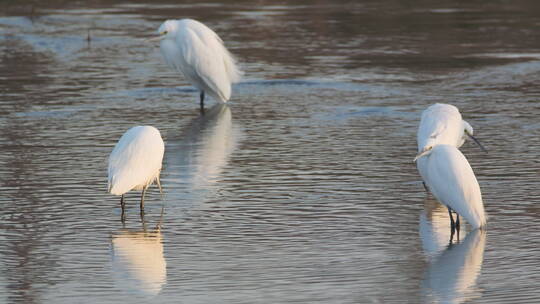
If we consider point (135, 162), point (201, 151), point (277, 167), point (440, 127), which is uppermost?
point (440, 127)

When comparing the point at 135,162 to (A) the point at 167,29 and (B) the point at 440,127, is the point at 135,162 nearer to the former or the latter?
(B) the point at 440,127

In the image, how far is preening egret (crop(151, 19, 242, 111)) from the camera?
602 inches

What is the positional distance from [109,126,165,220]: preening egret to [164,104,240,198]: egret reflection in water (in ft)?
1.94

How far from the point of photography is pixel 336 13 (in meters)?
22.8

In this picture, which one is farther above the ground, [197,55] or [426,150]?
[426,150]

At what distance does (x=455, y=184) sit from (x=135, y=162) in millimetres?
2409

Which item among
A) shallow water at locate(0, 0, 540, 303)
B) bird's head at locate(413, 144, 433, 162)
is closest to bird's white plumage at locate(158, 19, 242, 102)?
shallow water at locate(0, 0, 540, 303)

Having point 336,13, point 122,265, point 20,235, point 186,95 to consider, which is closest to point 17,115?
point 186,95

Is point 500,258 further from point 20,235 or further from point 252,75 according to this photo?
point 252,75

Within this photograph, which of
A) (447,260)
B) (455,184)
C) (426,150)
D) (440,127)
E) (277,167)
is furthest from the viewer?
(277,167)

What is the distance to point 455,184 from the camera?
8.65 meters

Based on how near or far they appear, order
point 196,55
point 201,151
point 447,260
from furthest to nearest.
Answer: point 196,55
point 201,151
point 447,260

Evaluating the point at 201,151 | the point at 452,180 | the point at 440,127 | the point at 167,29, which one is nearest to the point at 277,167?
the point at 201,151

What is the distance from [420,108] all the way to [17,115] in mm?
4568
